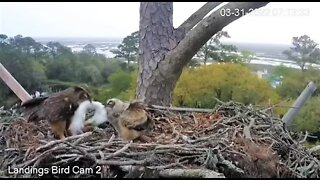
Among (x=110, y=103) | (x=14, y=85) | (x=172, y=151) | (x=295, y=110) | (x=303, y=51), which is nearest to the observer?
(x=172, y=151)

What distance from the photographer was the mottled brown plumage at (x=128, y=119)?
147 cm

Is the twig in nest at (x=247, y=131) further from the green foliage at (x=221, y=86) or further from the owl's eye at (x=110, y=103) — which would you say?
the green foliage at (x=221, y=86)

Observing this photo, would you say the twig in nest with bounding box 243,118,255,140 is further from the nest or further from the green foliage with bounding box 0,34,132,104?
the green foliage with bounding box 0,34,132,104

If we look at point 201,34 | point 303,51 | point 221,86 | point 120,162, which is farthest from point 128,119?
point 221,86

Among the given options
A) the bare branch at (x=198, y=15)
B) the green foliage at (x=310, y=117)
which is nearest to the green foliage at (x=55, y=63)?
the bare branch at (x=198, y=15)

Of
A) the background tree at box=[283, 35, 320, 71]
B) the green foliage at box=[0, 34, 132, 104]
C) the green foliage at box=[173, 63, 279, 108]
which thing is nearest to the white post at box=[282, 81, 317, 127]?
the background tree at box=[283, 35, 320, 71]

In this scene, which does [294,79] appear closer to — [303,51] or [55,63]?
[303,51]

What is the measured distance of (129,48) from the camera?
2121 mm

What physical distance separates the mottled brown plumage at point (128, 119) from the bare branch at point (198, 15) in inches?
23.2

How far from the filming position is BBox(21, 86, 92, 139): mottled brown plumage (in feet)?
4.70

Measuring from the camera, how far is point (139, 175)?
3.77ft

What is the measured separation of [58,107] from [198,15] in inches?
32.6

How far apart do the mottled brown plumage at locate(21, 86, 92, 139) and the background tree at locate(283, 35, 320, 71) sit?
130 cm

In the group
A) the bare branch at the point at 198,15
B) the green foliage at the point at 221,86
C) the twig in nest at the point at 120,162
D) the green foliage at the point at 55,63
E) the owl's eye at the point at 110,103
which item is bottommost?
the green foliage at the point at 221,86
